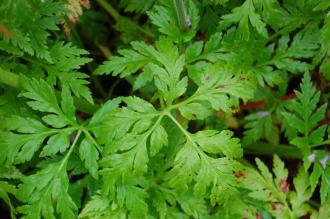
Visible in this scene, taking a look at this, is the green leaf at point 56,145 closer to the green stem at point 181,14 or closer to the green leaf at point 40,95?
the green leaf at point 40,95

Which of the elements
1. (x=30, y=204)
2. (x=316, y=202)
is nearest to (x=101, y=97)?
(x=30, y=204)

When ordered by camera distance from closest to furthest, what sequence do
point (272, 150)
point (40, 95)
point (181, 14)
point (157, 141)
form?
Result: point (157, 141) < point (40, 95) < point (181, 14) < point (272, 150)

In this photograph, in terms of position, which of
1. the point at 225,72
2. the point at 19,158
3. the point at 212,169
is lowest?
the point at 19,158

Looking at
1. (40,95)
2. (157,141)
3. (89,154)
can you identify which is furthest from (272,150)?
(40,95)

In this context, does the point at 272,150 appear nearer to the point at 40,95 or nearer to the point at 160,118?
the point at 160,118

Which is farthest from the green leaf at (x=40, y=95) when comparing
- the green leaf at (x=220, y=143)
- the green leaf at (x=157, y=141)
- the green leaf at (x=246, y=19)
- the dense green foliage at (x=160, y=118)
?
the green leaf at (x=246, y=19)

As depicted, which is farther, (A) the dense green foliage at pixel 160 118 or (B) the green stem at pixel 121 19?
(B) the green stem at pixel 121 19

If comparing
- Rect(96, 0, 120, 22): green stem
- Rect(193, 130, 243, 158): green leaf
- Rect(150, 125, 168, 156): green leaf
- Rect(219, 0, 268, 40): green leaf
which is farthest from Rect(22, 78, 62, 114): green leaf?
Rect(96, 0, 120, 22): green stem

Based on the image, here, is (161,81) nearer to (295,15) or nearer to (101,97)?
(295,15)
